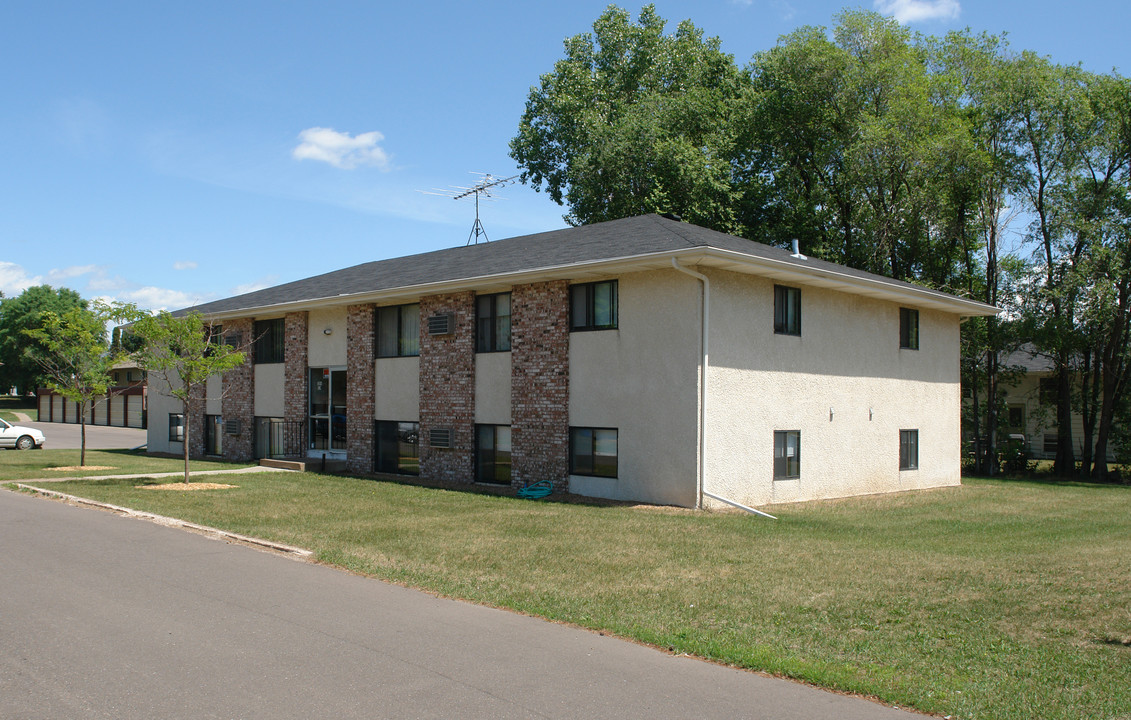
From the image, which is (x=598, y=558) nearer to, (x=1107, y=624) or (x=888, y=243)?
(x=1107, y=624)

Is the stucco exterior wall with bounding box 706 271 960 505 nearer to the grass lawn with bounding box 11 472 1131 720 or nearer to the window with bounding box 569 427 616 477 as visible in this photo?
the grass lawn with bounding box 11 472 1131 720

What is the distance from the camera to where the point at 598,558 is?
10.8m

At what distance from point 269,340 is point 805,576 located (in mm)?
20137

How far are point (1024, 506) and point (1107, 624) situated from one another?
39.8 feet

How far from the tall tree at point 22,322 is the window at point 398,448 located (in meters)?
70.7

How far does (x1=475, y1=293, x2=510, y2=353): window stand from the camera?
19438 millimetres

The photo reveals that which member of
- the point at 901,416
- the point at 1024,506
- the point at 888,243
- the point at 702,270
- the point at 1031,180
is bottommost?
the point at 1024,506

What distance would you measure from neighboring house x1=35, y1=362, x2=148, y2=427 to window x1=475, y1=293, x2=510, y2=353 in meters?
41.0

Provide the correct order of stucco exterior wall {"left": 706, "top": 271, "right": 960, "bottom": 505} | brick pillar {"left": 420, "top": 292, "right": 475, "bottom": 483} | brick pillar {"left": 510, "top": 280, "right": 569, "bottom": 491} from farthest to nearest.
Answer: brick pillar {"left": 420, "top": 292, "right": 475, "bottom": 483}, brick pillar {"left": 510, "top": 280, "right": 569, "bottom": 491}, stucco exterior wall {"left": 706, "top": 271, "right": 960, "bottom": 505}

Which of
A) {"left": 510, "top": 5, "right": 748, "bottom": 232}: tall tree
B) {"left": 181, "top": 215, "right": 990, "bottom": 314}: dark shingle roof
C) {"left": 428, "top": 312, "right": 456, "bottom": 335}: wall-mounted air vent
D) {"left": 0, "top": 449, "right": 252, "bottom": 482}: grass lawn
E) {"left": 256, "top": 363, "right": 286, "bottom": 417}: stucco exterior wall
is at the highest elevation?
{"left": 510, "top": 5, "right": 748, "bottom": 232}: tall tree

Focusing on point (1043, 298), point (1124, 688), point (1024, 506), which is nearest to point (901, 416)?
point (1024, 506)

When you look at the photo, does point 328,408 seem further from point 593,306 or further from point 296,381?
point 593,306

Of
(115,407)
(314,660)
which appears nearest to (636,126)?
(314,660)

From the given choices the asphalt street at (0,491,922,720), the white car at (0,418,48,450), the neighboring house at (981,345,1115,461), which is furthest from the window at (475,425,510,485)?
the neighboring house at (981,345,1115,461)
